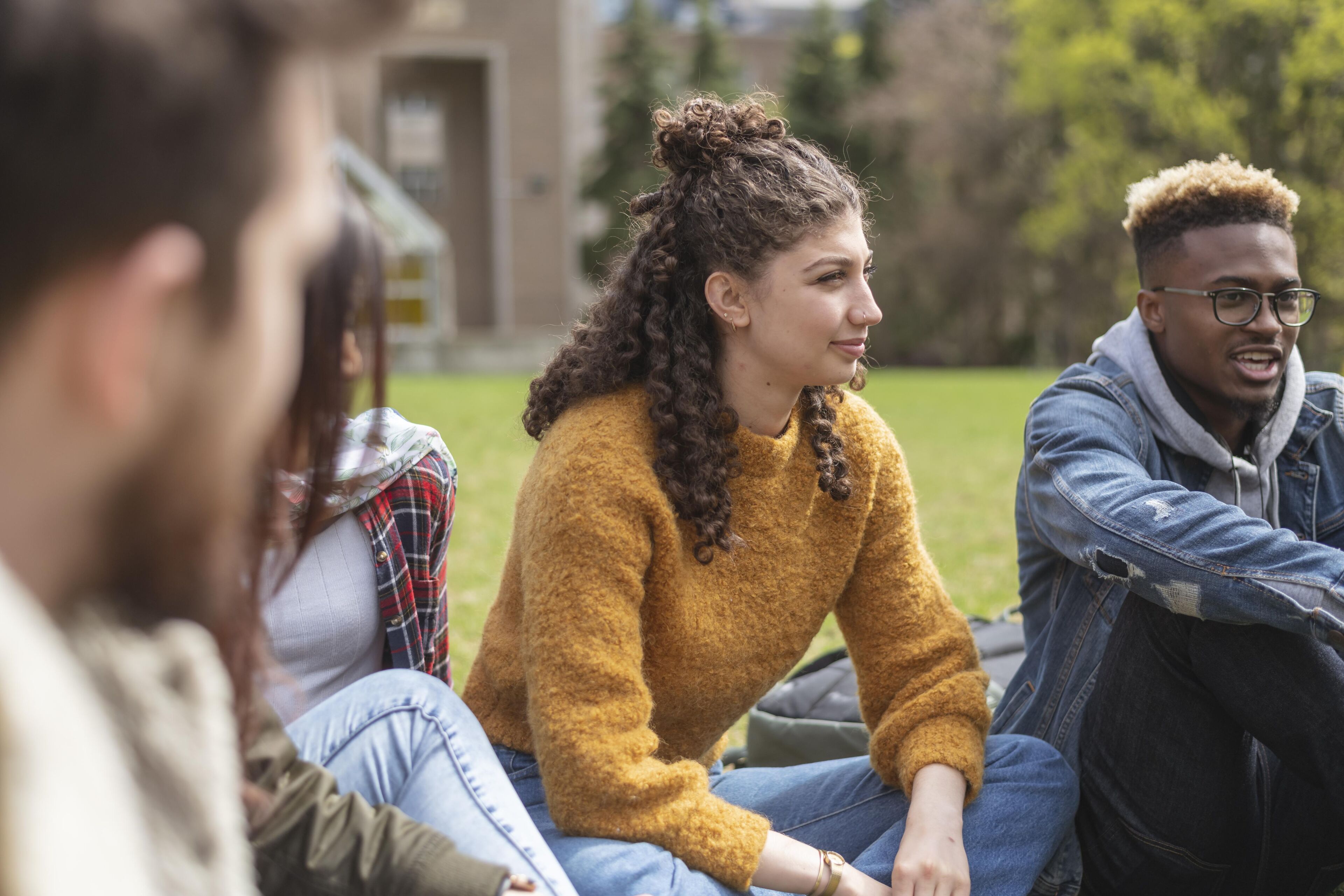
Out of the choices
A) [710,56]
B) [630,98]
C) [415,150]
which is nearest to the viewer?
[630,98]

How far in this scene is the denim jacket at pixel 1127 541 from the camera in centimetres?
210

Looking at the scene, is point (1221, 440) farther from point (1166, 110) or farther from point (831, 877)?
point (1166, 110)

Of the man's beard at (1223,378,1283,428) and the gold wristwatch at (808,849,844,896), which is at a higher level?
the man's beard at (1223,378,1283,428)

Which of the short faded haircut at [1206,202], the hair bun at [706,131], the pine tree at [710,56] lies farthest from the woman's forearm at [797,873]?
the pine tree at [710,56]

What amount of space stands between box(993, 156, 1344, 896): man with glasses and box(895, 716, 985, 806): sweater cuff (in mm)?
264

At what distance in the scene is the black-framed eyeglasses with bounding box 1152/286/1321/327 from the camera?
2682 mm

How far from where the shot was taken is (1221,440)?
271cm

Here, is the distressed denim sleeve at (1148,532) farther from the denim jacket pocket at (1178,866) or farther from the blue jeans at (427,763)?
the blue jeans at (427,763)

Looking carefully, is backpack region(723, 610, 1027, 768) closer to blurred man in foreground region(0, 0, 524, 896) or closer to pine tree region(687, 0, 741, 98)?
blurred man in foreground region(0, 0, 524, 896)

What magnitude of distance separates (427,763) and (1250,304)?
201 cm

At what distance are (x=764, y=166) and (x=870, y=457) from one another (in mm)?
607

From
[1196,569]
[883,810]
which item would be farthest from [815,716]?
[1196,569]

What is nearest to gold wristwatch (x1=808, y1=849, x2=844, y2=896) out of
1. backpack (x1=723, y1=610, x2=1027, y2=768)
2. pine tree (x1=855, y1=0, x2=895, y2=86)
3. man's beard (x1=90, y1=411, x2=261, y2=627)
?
backpack (x1=723, y1=610, x2=1027, y2=768)

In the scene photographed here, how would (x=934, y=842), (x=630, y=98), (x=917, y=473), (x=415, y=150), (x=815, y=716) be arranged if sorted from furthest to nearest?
(x=415, y=150)
(x=630, y=98)
(x=917, y=473)
(x=815, y=716)
(x=934, y=842)
